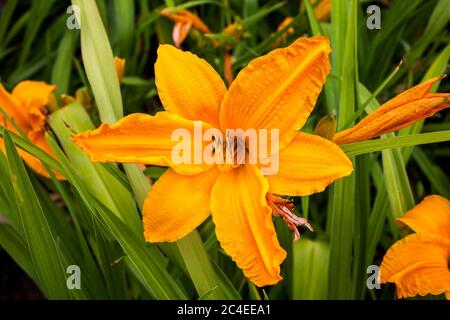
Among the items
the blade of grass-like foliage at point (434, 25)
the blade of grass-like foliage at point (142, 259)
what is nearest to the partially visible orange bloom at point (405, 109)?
the blade of grass-like foliage at point (142, 259)

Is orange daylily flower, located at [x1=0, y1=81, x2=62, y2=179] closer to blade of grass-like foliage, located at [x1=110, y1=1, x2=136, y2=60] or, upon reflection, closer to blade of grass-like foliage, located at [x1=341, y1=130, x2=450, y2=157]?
blade of grass-like foliage, located at [x1=110, y1=1, x2=136, y2=60]

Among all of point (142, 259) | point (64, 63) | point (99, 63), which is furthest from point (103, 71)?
point (64, 63)

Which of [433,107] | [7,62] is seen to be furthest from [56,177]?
[7,62]

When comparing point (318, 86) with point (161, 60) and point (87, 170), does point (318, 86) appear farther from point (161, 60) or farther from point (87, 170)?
point (87, 170)

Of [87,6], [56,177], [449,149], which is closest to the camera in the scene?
[87,6]

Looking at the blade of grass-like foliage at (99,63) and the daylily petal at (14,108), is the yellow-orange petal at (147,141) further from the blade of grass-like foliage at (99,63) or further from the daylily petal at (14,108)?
the daylily petal at (14,108)
